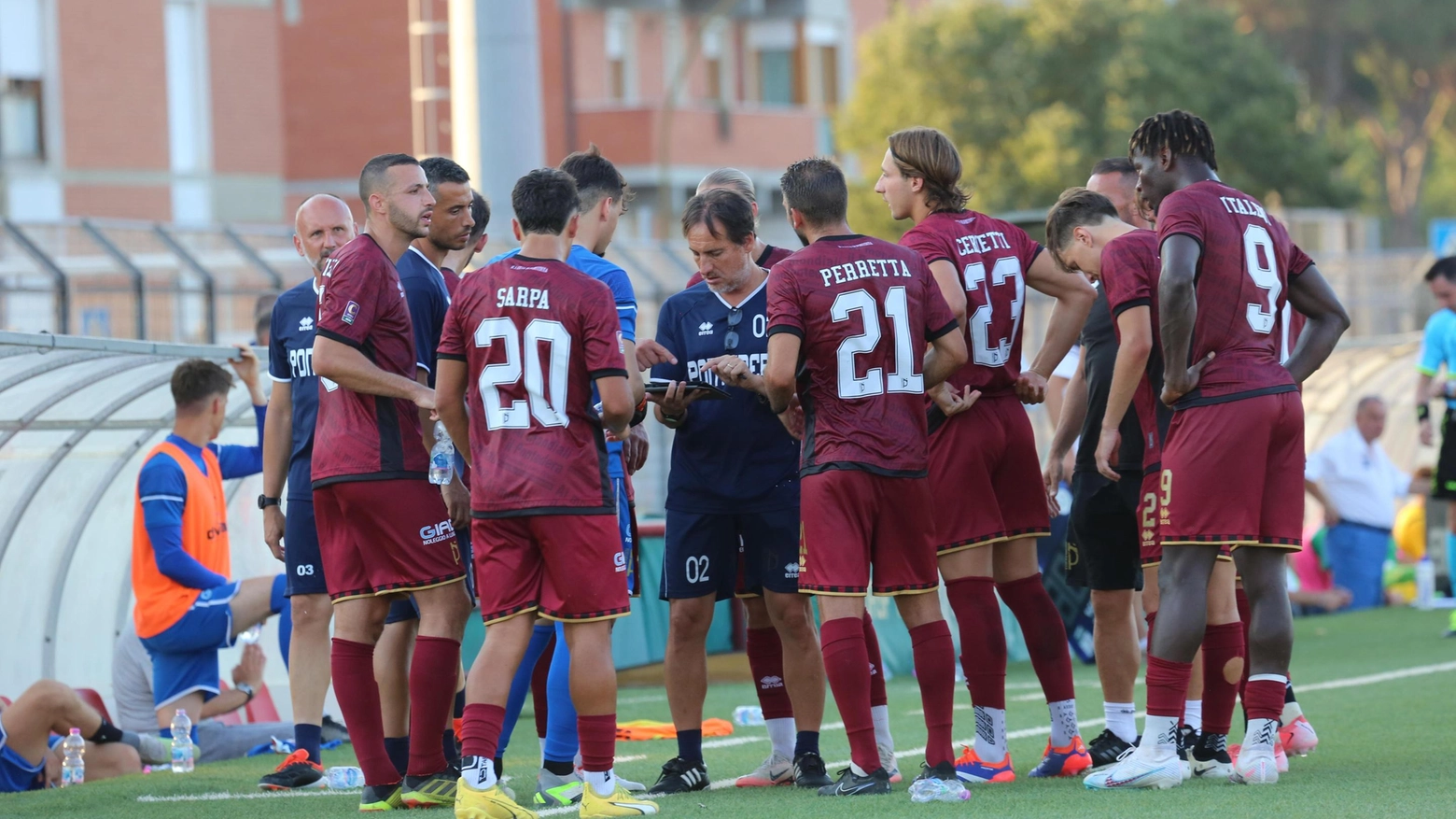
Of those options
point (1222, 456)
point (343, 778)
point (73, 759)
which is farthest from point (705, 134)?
point (1222, 456)

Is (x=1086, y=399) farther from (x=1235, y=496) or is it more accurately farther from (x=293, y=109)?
(x=293, y=109)

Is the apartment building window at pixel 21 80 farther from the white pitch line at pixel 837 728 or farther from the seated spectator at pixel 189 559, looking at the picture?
the white pitch line at pixel 837 728

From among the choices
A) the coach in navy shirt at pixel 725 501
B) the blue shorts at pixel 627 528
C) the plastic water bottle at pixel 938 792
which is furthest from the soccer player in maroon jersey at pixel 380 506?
the plastic water bottle at pixel 938 792

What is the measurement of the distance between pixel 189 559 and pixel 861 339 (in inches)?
173

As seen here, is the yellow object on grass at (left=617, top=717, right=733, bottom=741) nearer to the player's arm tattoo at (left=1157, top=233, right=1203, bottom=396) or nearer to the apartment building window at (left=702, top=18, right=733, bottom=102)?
the player's arm tattoo at (left=1157, top=233, right=1203, bottom=396)

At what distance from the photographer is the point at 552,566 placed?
642 centimetres

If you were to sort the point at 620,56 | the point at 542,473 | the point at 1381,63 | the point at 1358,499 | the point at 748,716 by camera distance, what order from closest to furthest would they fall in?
the point at 542,473 < the point at 748,716 < the point at 1358,499 < the point at 620,56 < the point at 1381,63

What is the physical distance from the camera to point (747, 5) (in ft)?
153

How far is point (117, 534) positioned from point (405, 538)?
18.1 ft

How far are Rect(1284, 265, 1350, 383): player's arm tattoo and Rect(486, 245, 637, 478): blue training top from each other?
8.13ft

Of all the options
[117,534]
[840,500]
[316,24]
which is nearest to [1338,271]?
[316,24]

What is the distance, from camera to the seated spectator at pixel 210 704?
9688mm

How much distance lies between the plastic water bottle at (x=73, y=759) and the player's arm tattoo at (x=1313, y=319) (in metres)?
5.61

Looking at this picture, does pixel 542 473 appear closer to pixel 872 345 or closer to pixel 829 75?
pixel 872 345
